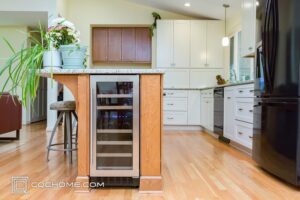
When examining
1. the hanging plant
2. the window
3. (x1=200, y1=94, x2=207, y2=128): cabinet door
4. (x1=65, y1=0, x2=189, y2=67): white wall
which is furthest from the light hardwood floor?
(x1=65, y1=0, x2=189, y2=67): white wall

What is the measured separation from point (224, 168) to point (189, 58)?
3.84 m

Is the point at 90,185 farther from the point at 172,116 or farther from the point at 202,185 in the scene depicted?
the point at 172,116

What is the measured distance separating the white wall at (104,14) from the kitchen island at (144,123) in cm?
472

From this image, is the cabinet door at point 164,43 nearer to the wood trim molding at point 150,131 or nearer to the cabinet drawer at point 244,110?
the cabinet drawer at point 244,110

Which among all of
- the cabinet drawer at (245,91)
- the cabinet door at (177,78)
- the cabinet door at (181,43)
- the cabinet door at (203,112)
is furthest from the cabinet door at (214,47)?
the cabinet drawer at (245,91)

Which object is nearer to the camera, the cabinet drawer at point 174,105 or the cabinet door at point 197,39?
the cabinet drawer at point 174,105

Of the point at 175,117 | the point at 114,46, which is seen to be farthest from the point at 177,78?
the point at 114,46

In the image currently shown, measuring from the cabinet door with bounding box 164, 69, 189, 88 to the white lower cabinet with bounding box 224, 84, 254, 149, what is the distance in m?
1.98

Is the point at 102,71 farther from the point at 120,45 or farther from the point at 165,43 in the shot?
the point at 120,45

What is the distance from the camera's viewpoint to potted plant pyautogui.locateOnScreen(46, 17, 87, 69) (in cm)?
218

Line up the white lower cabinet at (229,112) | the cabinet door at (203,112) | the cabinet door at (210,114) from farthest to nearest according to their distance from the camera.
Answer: the cabinet door at (203,112) → the cabinet door at (210,114) → the white lower cabinet at (229,112)

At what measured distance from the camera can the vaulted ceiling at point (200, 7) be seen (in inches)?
208

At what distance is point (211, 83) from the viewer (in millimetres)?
6273

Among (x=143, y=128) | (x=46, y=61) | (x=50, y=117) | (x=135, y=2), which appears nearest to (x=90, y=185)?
(x=143, y=128)
